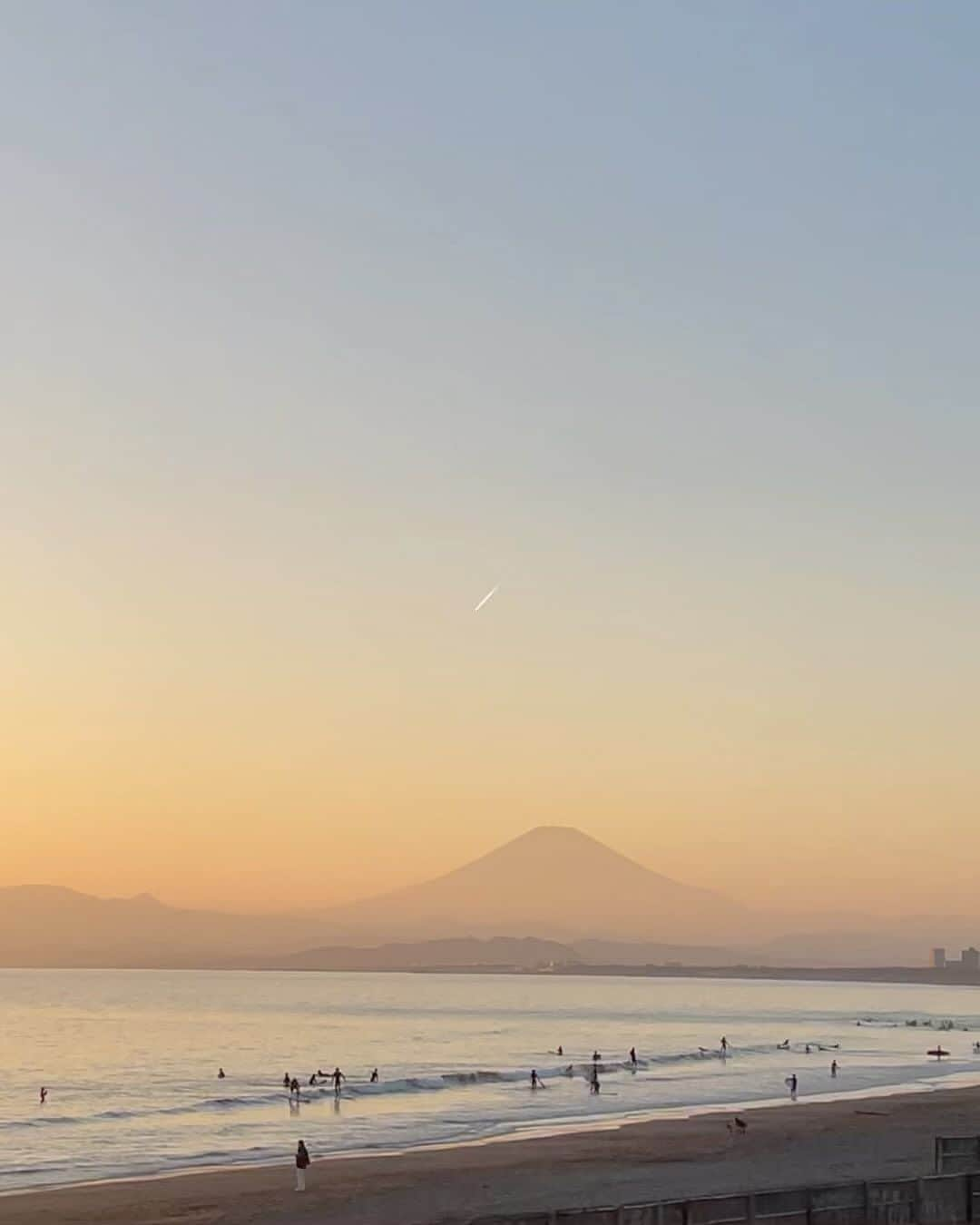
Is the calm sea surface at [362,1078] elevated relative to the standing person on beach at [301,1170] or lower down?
lower down

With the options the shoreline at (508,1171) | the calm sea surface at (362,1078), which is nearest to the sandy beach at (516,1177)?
the shoreline at (508,1171)

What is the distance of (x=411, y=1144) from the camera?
52812 mm

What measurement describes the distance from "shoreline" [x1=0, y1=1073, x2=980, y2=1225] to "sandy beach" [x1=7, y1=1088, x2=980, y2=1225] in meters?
0.06

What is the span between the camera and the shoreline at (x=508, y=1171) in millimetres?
35938

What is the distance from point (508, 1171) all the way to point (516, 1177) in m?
1.44

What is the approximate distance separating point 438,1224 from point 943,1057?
93.2m

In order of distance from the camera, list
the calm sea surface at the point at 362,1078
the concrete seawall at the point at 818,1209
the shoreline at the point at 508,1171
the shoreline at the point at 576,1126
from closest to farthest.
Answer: the concrete seawall at the point at 818,1209 → the shoreline at the point at 508,1171 → the shoreline at the point at 576,1126 → the calm sea surface at the point at 362,1078

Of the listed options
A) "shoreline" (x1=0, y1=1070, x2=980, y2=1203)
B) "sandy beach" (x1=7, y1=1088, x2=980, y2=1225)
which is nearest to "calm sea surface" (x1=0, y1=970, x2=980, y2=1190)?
"shoreline" (x1=0, y1=1070, x2=980, y2=1203)

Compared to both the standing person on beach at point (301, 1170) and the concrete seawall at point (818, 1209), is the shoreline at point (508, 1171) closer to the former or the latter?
the standing person on beach at point (301, 1170)

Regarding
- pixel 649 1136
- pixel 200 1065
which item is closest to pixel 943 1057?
pixel 200 1065

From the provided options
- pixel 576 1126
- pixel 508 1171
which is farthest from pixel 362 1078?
pixel 508 1171

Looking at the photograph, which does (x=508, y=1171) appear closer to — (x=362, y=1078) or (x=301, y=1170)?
(x=301, y=1170)

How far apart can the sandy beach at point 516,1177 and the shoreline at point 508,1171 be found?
0.06m

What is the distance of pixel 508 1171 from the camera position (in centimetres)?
4244
